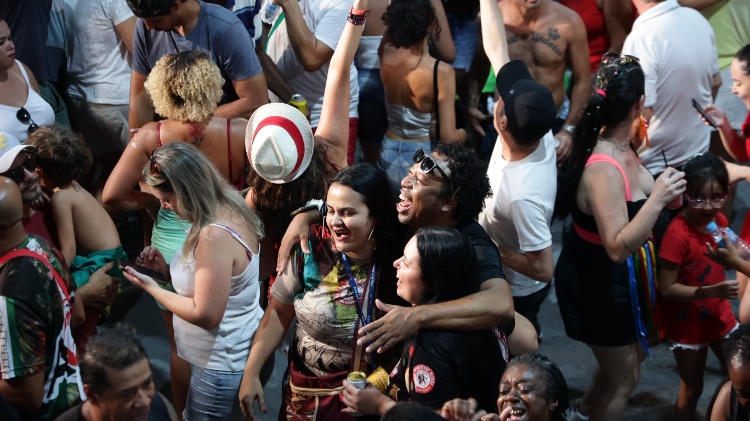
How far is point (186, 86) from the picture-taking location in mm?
4012

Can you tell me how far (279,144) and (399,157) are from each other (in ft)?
6.30

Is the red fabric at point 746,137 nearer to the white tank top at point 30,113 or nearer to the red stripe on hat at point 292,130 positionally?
the red stripe on hat at point 292,130

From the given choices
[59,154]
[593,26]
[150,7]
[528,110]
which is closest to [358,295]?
[528,110]

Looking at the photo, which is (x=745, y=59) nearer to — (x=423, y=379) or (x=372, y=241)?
(x=372, y=241)

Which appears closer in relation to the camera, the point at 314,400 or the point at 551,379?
the point at 551,379

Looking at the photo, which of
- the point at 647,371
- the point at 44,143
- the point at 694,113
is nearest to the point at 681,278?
the point at 647,371

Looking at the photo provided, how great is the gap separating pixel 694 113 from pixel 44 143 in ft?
12.0

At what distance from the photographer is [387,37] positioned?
17.4ft

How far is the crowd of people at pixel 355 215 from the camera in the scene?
9.75 feet

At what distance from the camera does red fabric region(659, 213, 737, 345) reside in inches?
166

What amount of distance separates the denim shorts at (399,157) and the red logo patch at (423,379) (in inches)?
105

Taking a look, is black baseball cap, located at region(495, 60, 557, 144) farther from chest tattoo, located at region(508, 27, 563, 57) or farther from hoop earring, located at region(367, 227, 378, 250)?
chest tattoo, located at region(508, 27, 563, 57)

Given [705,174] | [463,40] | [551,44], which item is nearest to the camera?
[705,174]

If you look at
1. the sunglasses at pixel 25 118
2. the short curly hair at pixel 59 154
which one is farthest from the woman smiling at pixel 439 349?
the sunglasses at pixel 25 118
